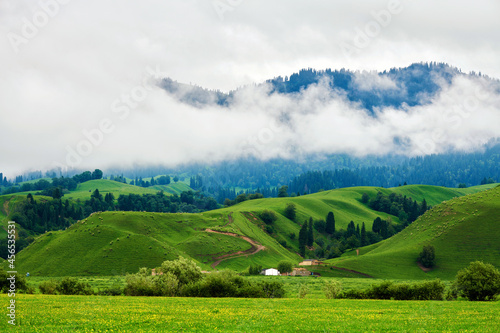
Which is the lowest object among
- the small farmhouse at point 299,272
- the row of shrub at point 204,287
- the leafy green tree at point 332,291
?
the small farmhouse at point 299,272

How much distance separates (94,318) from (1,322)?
322 inches

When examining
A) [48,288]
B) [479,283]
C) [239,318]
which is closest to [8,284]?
[48,288]

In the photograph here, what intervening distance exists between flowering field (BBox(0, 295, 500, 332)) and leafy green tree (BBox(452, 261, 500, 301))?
20.0 m

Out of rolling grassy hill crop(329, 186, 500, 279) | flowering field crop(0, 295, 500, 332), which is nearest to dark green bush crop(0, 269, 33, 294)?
flowering field crop(0, 295, 500, 332)

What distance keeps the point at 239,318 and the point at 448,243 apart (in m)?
147

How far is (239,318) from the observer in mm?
47062

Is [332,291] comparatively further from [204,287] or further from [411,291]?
[204,287]

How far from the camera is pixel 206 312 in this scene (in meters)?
51.3

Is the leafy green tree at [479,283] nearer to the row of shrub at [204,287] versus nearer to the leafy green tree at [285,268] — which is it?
the row of shrub at [204,287]

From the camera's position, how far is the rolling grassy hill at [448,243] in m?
160

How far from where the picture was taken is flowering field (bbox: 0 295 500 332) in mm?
40094

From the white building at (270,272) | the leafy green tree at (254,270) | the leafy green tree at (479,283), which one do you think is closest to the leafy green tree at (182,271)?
the leafy green tree at (479,283)

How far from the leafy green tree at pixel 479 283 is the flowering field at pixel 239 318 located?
65.7ft

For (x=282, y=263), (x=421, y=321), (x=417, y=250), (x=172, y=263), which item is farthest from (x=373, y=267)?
(x=421, y=321)
